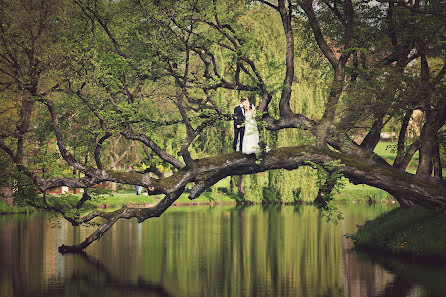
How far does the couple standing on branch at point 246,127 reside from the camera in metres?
20.0

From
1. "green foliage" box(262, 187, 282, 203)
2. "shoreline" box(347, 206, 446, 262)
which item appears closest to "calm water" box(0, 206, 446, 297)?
"shoreline" box(347, 206, 446, 262)

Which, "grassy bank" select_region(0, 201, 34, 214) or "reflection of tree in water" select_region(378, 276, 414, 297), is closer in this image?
"reflection of tree in water" select_region(378, 276, 414, 297)

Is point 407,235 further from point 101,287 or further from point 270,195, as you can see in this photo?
point 270,195

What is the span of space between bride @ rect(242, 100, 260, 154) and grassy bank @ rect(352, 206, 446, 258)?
203 inches

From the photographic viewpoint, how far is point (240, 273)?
16.7 m

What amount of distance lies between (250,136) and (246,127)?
0.41 metres

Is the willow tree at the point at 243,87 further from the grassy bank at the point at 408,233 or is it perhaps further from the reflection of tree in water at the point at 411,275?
the reflection of tree in water at the point at 411,275

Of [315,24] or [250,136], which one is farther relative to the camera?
[315,24]

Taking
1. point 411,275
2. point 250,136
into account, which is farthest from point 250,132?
point 411,275

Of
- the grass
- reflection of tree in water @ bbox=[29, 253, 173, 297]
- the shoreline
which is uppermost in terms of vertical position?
the grass

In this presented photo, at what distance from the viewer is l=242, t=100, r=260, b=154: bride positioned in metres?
19.9

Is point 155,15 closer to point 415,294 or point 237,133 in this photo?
point 237,133

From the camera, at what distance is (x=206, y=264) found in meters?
18.2

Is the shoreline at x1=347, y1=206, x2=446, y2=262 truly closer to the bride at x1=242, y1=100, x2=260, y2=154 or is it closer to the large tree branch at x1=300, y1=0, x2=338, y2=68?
the bride at x1=242, y1=100, x2=260, y2=154
